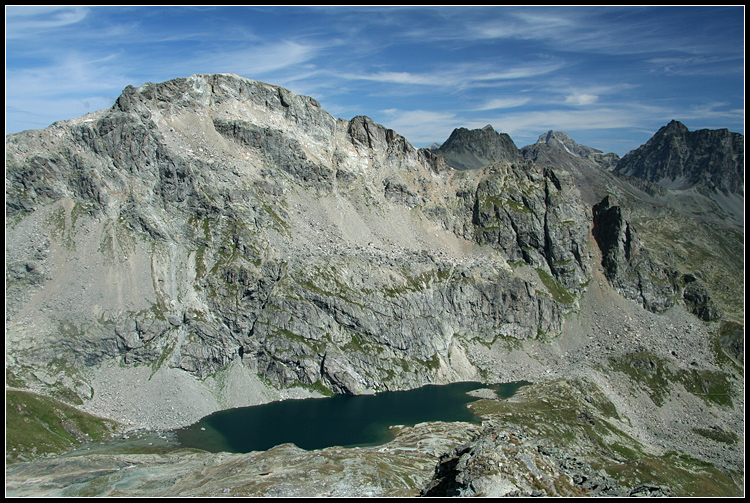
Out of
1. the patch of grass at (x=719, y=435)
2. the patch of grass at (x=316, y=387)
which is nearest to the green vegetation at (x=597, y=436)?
the patch of grass at (x=719, y=435)

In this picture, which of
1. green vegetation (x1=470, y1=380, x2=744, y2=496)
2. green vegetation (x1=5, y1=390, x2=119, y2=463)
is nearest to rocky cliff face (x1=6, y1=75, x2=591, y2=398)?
green vegetation (x1=5, y1=390, x2=119, y2=463)

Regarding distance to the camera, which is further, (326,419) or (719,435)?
(719,435)

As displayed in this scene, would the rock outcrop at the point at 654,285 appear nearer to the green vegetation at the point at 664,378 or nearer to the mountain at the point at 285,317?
the mountain at the point at 285,317

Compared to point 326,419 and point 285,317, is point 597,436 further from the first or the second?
point 285,317

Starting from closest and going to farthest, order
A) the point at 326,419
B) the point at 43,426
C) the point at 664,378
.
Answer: the point at 43,426
the point at 326,419
the point at 664,378

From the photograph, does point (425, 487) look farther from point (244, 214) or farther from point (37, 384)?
point (244, 214)

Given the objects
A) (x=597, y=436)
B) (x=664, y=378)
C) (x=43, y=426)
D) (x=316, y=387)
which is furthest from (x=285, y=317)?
(x=664, y=378)

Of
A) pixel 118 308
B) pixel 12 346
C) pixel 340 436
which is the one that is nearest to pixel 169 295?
pixel 118 308
